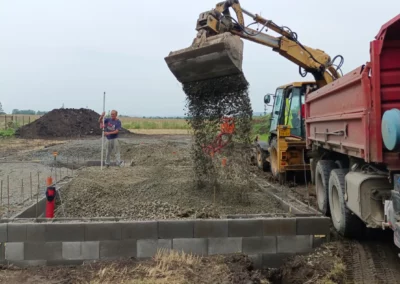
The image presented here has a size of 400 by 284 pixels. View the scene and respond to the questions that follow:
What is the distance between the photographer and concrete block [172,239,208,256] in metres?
5.28

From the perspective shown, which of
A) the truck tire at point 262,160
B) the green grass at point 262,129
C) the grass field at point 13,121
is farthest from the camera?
the grass field at point 13,121

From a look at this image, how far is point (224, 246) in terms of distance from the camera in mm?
5348

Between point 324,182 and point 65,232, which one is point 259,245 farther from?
point 65,232

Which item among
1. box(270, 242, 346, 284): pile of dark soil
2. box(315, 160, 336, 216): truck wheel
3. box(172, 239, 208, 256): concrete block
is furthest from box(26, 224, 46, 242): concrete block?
box(315, 160, 336, 216): truck wheel

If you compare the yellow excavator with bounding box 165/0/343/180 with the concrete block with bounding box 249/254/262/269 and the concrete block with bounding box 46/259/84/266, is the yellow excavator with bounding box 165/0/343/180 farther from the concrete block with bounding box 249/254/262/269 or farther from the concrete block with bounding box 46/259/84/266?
the concrete block with bounding box 46/259/84/266

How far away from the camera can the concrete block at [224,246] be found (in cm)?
532

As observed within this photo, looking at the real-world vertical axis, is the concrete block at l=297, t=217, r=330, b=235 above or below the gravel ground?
below

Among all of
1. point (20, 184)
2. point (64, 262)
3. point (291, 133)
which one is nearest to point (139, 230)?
point (64, 262)

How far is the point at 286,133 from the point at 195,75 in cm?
369

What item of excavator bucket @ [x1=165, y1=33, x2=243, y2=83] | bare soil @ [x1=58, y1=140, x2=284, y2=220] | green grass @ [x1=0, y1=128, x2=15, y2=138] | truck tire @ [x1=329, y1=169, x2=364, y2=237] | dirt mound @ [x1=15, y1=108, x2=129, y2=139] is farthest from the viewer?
dirt mound @ [x1=15, y1=108, x2=129, y2=139]

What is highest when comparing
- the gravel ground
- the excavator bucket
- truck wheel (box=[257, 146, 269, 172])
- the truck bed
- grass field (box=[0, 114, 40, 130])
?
grass field (box=[0, 114, 40, 130])

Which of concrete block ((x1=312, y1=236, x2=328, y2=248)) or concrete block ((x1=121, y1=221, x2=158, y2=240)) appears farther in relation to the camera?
concrete block ((x1=312, y1=236, x2=328, y2=248))

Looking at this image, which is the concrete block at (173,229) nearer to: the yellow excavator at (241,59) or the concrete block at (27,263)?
the concrete block at (27,263)

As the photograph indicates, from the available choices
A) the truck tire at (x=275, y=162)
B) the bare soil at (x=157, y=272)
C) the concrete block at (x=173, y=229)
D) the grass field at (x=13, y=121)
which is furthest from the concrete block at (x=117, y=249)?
the grass field at (x=13, y=121)
